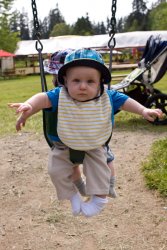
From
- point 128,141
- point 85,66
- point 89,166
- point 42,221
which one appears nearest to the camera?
point 85,66

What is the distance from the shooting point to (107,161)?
7.34 ft

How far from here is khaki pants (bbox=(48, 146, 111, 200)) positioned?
2125 mm

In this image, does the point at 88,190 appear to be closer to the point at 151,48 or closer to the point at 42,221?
the point at 42,221

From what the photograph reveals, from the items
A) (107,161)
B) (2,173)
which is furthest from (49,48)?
(107,161)

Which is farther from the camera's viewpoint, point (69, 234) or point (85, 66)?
point (69, 234)

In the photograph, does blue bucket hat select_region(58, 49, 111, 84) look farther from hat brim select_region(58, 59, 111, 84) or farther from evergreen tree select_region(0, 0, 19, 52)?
evergreen tree select_region(0, 0, 19, 52)

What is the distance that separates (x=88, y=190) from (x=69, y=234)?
1.20 metres

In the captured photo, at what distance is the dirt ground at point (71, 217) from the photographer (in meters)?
3.10

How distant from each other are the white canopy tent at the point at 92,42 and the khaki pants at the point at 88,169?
22.8 metres

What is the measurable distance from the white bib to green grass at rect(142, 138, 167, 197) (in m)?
2.00

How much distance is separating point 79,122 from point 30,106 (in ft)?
0.91

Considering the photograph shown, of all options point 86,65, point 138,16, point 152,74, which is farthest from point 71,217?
point 138,16

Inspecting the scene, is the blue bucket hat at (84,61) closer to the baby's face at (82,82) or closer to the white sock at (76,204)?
the baby's face at (82,82)

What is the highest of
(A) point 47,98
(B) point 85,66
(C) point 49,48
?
(B) point 85,66
